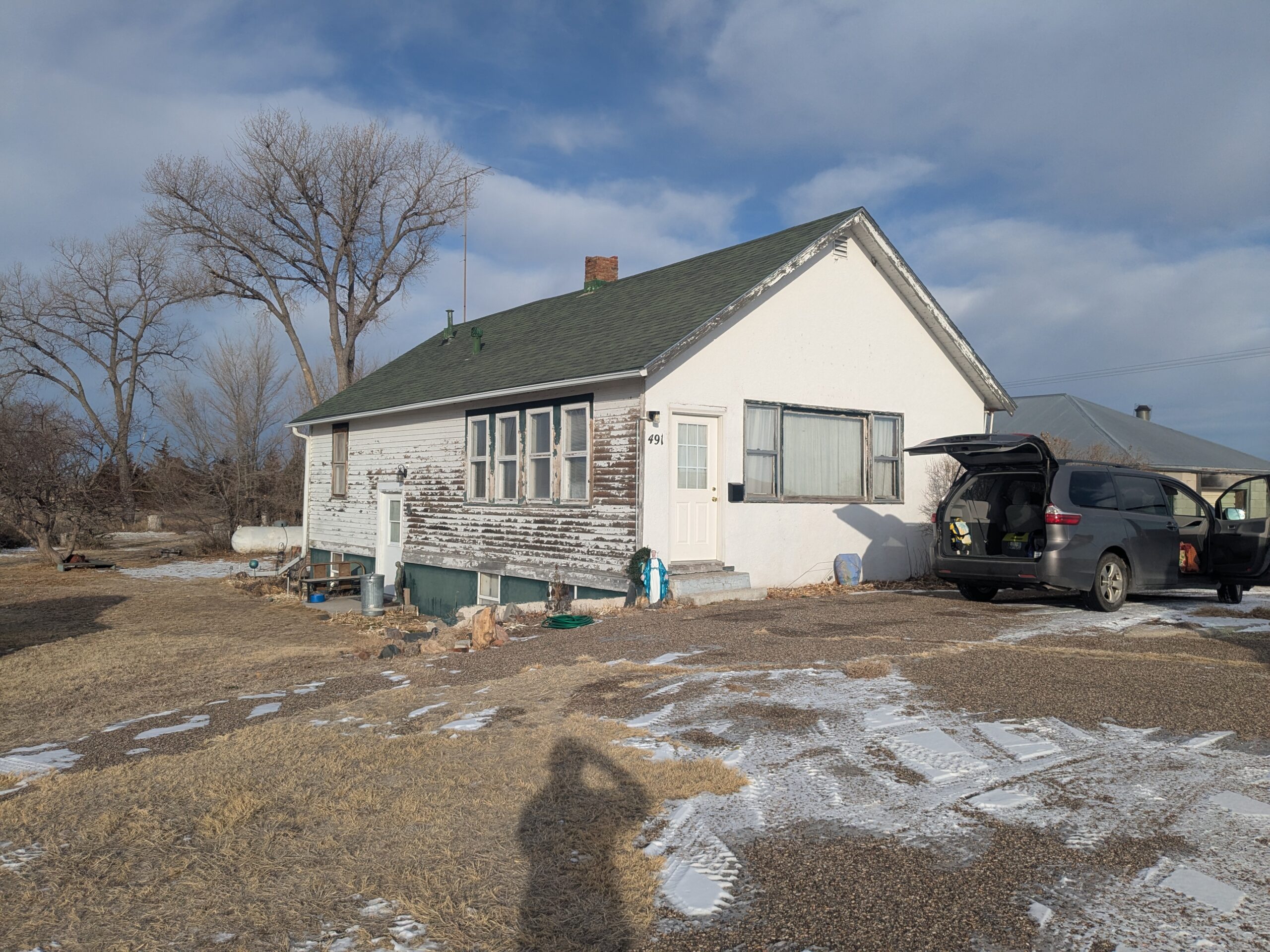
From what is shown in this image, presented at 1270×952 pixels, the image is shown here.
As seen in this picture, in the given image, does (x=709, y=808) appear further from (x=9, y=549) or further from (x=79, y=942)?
(x=9, y=549)

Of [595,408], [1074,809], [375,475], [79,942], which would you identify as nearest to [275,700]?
[79,942]

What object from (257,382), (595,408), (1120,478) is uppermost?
(257,382)

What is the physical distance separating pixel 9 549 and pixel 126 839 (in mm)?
28998

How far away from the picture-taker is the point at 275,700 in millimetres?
7328

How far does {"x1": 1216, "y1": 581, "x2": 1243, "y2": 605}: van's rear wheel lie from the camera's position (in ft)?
37.4

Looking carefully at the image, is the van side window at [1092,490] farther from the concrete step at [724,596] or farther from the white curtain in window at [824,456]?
the white curtain in window at [824,456]

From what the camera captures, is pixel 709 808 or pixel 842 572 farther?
pixel 842 572

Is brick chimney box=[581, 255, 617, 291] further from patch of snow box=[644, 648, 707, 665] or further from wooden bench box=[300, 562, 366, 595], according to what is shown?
patch of snow box=[644, 648, 707, 665]

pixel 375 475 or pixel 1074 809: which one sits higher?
pixel 375 475

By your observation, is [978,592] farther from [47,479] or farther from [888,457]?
[47,479]

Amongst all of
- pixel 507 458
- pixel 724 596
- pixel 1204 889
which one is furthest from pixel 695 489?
pixel 1204 889

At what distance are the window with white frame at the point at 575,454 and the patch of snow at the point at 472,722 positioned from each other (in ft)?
22.5

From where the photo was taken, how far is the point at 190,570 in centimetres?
2302

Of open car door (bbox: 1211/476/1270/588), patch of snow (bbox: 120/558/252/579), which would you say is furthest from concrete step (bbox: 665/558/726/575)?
patch of snow (bbox: 120/558/252/579)
